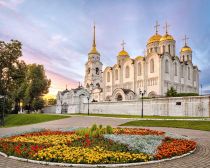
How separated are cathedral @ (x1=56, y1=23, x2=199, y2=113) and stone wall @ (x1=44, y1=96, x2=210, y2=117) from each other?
19.5 feet

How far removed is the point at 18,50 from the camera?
41.7 m

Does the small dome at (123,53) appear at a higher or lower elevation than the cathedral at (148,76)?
higher

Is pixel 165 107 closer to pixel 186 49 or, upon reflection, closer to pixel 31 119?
pixel 31 119

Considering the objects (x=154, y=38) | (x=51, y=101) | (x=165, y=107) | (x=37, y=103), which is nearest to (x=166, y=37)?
(x=154, y=38)

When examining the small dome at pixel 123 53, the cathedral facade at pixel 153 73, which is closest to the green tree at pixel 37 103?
the cathedral facade at pixel 153 73

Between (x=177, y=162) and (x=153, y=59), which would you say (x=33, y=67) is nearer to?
(x=153, y=59)

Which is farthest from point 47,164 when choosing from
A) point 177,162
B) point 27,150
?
point 177,162

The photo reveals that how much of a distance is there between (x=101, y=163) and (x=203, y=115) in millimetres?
29606

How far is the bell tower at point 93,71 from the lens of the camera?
86.2m

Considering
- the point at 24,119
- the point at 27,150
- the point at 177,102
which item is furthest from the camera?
the point at 24,119

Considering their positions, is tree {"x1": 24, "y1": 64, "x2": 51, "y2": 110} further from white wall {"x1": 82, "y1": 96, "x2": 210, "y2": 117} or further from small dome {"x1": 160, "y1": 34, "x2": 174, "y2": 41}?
small dome {"x1": 160, "y1": 34, "x2": 174, "y2": 41}

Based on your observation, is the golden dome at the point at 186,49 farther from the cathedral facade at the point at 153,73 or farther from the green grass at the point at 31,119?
the green grass at the point at 31,119

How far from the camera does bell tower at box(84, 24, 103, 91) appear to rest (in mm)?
86188

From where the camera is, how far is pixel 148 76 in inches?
2341
